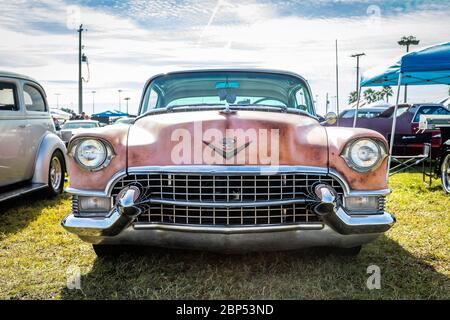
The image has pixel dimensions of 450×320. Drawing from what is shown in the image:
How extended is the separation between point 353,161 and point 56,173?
15.6ft

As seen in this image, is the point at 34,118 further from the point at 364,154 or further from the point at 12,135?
the point at 364,154

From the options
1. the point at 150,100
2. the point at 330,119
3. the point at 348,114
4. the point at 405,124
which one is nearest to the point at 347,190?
the point at 330,119

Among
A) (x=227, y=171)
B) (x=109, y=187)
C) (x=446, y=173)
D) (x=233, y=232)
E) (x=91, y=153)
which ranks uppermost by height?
(x=91, y=153)

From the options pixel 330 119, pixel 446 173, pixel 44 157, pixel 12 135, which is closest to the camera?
pixel 330 119

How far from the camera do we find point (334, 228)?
8.35 feet

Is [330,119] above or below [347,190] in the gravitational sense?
above

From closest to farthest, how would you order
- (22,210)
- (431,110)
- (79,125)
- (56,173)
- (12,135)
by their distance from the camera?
(12,135) < (22,210) < (56,173) < (431,110) < (79,125)

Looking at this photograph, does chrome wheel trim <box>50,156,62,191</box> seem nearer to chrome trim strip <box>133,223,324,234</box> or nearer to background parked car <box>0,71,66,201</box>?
background parked car <box>0,71,66,201</box>

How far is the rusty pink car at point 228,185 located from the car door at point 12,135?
7.76ft

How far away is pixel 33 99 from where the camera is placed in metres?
5.59

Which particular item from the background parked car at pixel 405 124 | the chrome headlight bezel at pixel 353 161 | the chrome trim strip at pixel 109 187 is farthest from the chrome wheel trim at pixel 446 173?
the chrome trim strip at pixel 109 187

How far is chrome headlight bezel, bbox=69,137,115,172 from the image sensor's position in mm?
2627
